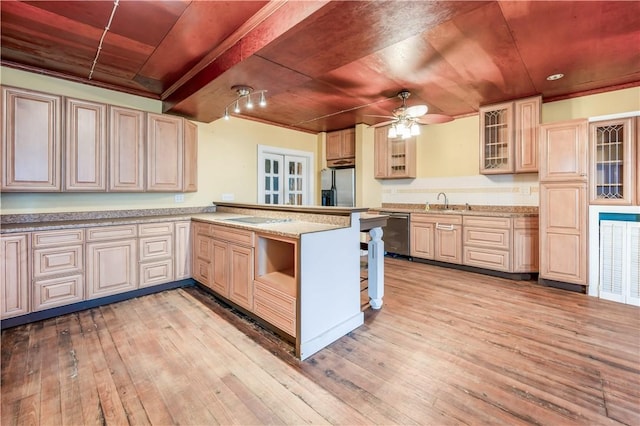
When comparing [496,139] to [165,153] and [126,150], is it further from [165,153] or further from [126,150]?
[126,150]

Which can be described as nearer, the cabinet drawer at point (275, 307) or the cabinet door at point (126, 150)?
the cabinet drawer at point (275, 307)

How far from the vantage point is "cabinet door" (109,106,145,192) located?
3232 millimetres

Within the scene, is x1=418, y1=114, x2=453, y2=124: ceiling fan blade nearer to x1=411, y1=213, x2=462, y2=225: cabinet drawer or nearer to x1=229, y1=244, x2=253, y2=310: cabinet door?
x1=411, y1=213, x2=462, y2=225: cabinet drawer

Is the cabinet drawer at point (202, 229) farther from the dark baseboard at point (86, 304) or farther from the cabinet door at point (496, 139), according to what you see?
the cabinet door at point (496, 139)

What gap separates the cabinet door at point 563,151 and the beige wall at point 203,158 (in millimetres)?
3799

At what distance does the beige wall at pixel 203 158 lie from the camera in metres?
3.02

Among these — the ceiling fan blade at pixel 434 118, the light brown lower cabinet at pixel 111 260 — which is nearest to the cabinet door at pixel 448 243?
the ceiling fan blade at pixel 434 118

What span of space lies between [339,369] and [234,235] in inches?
59.4

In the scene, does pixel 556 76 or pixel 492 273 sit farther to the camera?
pixel 492 273

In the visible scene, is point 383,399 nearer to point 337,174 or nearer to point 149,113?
point 149,113

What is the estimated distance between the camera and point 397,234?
5000 mm

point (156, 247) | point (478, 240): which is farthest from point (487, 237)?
point (156, 247)

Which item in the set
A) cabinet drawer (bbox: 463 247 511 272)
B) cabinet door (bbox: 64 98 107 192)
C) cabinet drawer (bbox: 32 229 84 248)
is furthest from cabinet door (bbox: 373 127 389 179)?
cabinet drawer (bbox: 32 229 84 248)

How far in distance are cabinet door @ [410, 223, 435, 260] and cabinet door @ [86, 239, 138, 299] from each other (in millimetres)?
3952
